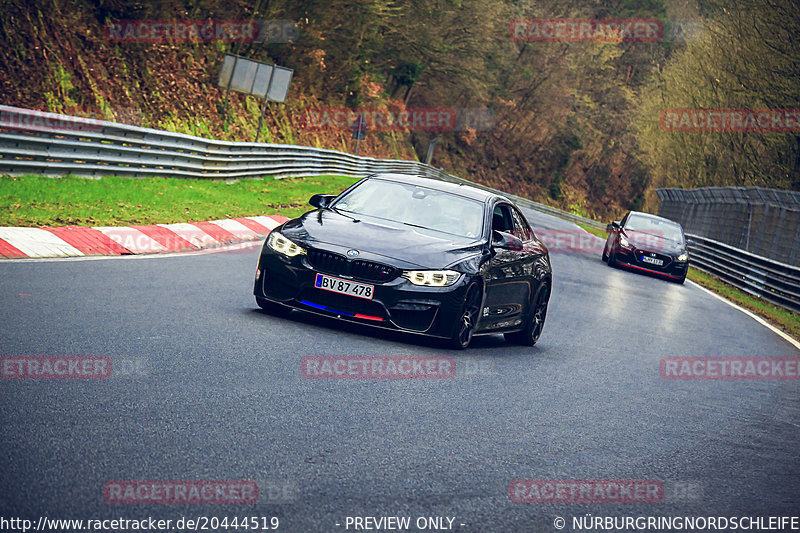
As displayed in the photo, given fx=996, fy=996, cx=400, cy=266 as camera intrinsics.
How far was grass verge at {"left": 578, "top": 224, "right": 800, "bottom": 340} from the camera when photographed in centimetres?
1898

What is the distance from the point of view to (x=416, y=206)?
9984 millimetres

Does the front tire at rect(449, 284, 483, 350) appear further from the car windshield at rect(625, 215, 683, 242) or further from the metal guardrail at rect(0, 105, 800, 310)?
the car windshield at rect(625, 215, 683, 242)

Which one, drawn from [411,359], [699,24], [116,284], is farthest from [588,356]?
[699,24]

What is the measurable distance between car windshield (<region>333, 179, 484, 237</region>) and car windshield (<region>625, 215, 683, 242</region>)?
57.1ft

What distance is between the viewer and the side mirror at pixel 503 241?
9.79m

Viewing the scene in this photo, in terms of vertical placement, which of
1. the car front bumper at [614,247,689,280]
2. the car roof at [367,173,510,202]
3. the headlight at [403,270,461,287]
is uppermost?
the car roof at [367,173,510,202]

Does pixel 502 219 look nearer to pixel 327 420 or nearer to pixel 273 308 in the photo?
pixel 273 308

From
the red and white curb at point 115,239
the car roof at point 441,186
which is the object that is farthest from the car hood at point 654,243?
the car roof at point 441,186

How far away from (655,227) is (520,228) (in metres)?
16.9

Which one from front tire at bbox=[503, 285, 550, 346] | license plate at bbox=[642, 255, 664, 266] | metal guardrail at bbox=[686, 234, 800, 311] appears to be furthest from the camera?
license plate at bbox=[642, 255, 664, 266]

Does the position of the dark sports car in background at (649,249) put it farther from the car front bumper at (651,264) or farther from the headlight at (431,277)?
the headlight at (431,277)

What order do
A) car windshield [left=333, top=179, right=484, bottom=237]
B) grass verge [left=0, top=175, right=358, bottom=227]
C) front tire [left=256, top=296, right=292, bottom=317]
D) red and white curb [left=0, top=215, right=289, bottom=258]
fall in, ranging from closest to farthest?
front tire [left=256, top=296, right=292, bottom=317], car windshield [left=333, top=179, right=484, bottom=237], red and white curb [left=0, top=215, right=289, bottom=258], grass verge [left=0, top=175, right=358, bottom=227]

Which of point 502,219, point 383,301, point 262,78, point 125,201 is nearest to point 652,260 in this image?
point 262,78

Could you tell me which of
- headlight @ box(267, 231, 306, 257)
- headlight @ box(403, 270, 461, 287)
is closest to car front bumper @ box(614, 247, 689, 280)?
headlight @ box(403, 270, 461, 287)
